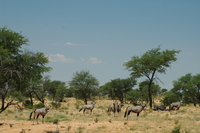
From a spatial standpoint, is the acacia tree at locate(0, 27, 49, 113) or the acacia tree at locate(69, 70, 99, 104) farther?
the acacia tree at locate(69, 70, 99, 104)

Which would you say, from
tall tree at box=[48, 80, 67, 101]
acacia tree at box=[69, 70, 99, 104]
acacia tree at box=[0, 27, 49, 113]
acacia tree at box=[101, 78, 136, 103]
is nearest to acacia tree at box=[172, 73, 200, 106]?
acacia tree at box=[101, 78, 136, 103]

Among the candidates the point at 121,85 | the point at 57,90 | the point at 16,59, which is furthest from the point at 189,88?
the point at 16,59

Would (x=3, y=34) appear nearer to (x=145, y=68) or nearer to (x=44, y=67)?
(x=44, y=67)

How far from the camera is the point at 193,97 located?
2218 inches

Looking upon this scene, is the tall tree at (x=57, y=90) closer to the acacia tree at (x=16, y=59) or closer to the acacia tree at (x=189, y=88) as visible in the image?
the acacia tree at (x=189, y=88)

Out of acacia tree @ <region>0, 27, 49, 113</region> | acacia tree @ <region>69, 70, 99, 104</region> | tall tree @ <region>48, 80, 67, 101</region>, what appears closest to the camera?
acacia tree @ <region>0, 27, 49, 113</region>

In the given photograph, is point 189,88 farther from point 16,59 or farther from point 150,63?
point 16,59

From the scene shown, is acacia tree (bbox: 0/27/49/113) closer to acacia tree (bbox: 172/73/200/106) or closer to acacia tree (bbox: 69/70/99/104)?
acacia tree (bbox: 69/70/99/104)

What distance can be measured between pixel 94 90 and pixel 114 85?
13813 millimetres

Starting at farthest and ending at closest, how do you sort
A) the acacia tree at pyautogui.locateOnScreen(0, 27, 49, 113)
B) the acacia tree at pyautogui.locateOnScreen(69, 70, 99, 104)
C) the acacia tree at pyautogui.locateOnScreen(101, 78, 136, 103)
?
the acacia tree at pyautogui.locateOnScreen(101, 78, 136, 103) → the acacia tree at pyautogui.locateOnScreen(69, 70, 99, 104) → the acacia tree at pyautogui.locateOnScreen(0, 27, 49, 113)

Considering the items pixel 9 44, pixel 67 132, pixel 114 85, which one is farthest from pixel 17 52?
pixel 114 85

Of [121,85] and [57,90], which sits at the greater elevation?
Answer: [121,85]

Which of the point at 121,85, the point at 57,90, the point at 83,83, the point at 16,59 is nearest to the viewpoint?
the point at 16,59

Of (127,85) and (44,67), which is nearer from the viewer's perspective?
(44,67)
